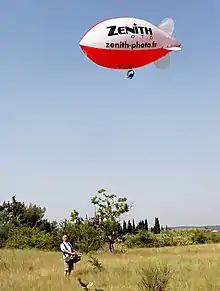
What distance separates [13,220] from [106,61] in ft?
127

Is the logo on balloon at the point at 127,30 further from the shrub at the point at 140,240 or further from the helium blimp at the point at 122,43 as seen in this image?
the shrub at the point at 140,240

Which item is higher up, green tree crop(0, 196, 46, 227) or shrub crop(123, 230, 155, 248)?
green tree crop(0, 196, 46, 227)

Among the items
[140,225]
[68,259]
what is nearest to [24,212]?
[140,225]

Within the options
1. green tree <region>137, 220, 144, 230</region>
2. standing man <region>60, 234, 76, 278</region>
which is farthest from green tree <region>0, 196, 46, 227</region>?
standing man <region>60, 234, 76, 278</region>

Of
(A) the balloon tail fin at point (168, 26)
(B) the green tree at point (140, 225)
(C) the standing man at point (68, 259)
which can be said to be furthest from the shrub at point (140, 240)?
(A) the balloon tail fin at point (168, 26)

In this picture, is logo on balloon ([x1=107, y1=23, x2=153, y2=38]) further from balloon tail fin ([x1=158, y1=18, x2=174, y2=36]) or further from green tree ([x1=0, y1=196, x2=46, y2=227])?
green tree ([x1=0, y1=196, x2=46, y2=227])

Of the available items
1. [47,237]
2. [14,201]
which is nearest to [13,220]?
[14,201]

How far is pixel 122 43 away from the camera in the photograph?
35.1 ft

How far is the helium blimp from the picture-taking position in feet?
35.0

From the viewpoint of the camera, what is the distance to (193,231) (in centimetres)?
5012

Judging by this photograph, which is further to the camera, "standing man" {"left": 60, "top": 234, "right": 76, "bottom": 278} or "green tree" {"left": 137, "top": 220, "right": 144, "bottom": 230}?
"green tree" {"left": 137, "top": 220, "right": 144, "bottom": 230}

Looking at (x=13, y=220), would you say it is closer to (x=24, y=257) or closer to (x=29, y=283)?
(x=24, y=257)

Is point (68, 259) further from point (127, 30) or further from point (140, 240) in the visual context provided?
point (140, 240)

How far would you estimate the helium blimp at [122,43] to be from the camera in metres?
Answer: 10.7
